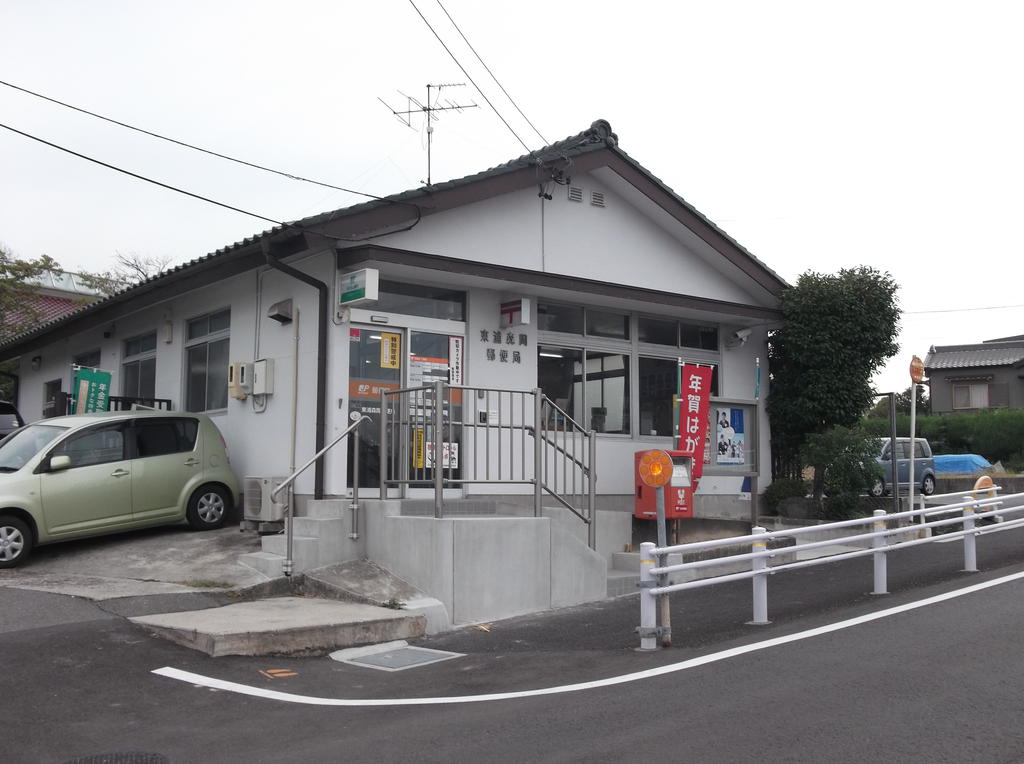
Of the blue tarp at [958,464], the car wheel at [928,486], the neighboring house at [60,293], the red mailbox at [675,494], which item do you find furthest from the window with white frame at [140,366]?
the blue tarp at [958,464]

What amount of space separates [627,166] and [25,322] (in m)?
22.1

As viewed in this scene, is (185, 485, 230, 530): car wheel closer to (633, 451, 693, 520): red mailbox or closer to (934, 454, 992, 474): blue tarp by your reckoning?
(633, 451, 693, 520): red mailbox

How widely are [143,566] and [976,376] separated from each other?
4063cm

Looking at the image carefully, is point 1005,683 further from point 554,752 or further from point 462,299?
point 462,299

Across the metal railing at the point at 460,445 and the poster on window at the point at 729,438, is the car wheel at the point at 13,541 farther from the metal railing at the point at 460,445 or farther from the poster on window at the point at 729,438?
the poster on window at the point at 729,438

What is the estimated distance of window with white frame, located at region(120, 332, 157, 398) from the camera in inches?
616

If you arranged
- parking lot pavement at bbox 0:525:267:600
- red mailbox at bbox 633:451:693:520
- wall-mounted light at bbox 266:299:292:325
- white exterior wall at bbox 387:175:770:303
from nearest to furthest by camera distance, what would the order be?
parking lot pavement at bbox 0:525:267:600 → wall-mounted light at bbox 266:299:292:325 → white exterior wall at bbox 387:175:770:303 → red mailbox at bbox 633:451:693:520

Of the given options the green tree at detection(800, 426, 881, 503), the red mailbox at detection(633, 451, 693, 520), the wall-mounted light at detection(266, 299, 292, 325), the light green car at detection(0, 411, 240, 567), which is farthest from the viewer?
the green tree at detection(800, 426, 881, 503)

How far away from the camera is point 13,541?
10.1m

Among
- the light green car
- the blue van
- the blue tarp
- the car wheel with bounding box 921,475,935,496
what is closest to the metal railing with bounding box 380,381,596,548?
the light green car

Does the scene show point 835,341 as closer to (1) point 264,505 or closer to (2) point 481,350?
(2) point 481,350

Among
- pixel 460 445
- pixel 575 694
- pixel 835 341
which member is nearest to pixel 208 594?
pixel 460 445

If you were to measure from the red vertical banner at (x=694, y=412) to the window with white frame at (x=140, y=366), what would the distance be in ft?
27.9

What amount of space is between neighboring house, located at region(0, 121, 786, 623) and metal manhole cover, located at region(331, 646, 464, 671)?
3.80ft
